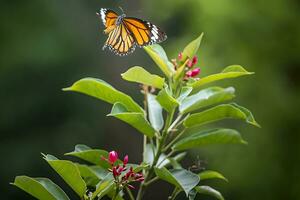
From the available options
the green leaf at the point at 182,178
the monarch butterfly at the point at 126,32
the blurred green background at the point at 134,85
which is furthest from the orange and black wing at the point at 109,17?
the blurred green background at the point at 134,85

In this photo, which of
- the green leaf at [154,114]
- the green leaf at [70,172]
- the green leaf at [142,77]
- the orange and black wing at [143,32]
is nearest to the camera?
the green leaf at [70,172]

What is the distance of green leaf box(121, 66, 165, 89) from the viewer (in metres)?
1.30

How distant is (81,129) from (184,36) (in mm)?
1406

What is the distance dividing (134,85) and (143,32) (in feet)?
13.5

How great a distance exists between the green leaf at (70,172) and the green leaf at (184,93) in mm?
305

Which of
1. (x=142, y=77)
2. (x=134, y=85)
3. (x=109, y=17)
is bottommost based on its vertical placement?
(x=134, y=85)

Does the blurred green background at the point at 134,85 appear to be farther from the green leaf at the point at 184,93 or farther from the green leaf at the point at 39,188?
the green leaf at the point at 39,188

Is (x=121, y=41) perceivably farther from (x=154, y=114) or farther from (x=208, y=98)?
(x=208, y=98)

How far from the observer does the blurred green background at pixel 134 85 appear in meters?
4.79

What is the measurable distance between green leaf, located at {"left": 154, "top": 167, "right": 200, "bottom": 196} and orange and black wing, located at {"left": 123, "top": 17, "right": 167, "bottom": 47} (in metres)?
0.50

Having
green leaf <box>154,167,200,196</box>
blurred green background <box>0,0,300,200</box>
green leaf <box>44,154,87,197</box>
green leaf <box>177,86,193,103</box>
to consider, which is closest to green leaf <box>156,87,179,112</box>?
green leaf <box>177,86,193,103</box>

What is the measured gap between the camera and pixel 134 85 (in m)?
5.87

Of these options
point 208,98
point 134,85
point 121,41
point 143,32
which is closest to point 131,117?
point 208,98

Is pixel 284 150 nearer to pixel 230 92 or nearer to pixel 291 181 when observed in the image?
pixel 291 181
